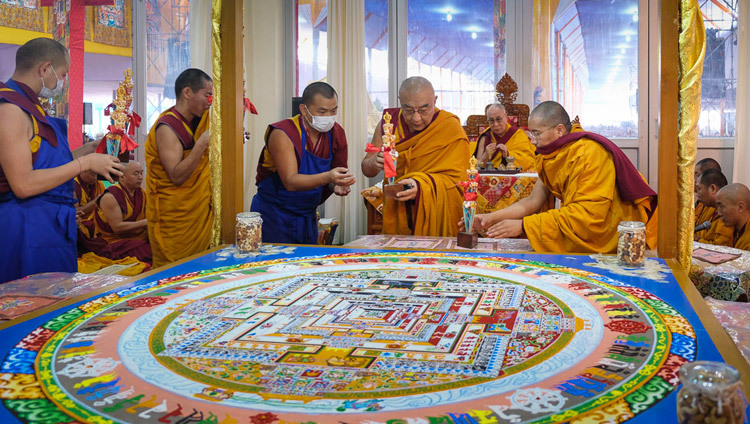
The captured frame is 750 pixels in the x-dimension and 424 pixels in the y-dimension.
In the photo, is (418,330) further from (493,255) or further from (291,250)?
(291,250)

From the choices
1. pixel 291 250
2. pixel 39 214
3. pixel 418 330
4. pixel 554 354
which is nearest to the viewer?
pixel 554 354

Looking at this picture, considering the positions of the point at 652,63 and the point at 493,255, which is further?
the point at 652,63

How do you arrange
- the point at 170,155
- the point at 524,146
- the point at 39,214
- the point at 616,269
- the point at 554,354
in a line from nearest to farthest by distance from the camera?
the point at 554,354 → the point at 616,269 → the point at 39,214 → the point at 170,155 → the point at 524,146

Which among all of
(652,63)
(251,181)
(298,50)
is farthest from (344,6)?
(652,63)

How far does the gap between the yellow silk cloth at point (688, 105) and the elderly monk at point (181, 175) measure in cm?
263

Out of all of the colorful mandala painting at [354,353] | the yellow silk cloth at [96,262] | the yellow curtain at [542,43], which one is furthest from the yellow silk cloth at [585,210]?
the yellow curtain at [542,43]

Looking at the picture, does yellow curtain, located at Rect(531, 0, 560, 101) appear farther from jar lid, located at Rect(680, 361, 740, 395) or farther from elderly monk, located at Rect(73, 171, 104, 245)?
jar lid, located at Rect(680, 361, 740, 395)

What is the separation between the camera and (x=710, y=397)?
2.82 feet

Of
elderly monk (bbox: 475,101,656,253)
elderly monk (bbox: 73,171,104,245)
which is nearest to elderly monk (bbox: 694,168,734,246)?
elderly monk (bbox: 475,101,656,253)

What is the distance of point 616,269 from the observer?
2127mm

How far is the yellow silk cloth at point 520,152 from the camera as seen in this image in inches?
249

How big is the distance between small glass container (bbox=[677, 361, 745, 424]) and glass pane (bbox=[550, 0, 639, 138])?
7080 mm

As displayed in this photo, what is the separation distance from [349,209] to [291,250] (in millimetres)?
4654

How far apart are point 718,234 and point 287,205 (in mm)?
3233
